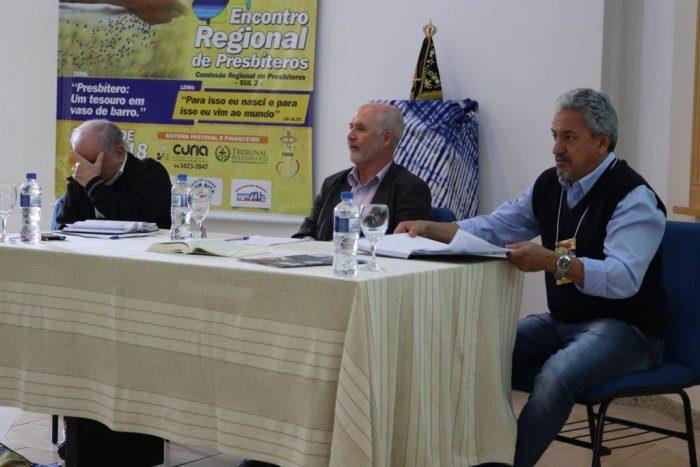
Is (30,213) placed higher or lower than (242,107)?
lower

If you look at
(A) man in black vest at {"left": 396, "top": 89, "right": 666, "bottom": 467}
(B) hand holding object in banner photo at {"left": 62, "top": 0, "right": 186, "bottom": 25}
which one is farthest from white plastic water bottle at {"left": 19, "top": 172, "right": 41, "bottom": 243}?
(B) hand holding object in banner photo at {"left": 62, "top": 0, "right": 186, "bottom": 25}

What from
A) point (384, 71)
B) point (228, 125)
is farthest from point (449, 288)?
point (228, 125)

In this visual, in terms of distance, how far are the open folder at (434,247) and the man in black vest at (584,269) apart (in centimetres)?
3

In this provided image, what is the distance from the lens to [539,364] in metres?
2.87

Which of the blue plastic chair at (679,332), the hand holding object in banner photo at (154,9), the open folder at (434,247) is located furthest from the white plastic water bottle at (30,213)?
the hand holding object in banner photo at (154,9)

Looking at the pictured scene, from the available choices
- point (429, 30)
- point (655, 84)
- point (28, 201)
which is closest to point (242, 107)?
point (429, 30)

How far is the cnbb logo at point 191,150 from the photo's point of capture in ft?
17.4

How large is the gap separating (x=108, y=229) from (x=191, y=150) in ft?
7.27

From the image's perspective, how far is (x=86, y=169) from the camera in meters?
3.67

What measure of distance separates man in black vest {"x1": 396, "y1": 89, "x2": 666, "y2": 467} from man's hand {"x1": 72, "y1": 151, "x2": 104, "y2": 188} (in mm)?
1376

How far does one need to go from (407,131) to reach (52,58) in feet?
8.48

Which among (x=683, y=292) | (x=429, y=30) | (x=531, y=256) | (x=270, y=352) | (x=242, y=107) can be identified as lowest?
(x=270, y=352)

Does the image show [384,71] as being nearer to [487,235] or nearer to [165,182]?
[165,182]

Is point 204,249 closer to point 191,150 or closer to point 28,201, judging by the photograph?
point 28,201
